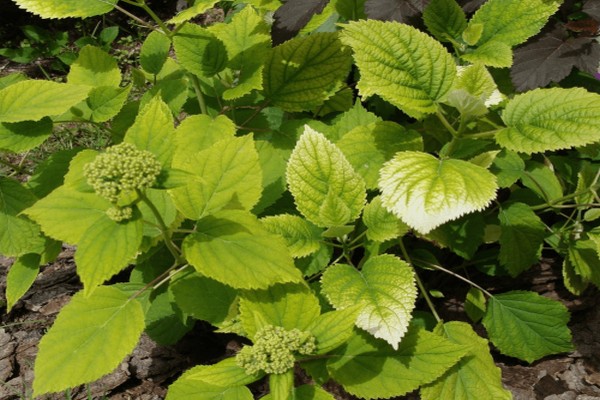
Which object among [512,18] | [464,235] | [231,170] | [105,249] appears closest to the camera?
[105,249]

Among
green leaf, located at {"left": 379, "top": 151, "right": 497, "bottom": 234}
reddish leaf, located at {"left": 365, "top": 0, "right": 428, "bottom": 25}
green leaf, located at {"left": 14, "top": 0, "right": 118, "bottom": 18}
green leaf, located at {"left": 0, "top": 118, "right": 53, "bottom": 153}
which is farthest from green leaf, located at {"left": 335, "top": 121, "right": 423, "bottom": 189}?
green leaf, located at {"left": 0, "top": 118, "right": 53, "bottom": 153}

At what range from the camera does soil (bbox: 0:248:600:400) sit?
2072 millimetres

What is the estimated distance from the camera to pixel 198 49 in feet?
6.24

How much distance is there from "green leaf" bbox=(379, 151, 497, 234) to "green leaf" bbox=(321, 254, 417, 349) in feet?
0.87

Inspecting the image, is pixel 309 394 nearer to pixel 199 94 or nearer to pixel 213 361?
pixel 213 361

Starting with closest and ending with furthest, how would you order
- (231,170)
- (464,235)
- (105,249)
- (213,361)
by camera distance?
(105,249) → (231,170) → (464,235) → (213,361)

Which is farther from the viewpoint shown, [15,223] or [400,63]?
[15,223]

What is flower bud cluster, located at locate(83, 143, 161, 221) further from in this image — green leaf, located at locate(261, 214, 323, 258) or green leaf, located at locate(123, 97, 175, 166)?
green leaf, located at locate(261, 214, 323, 258)

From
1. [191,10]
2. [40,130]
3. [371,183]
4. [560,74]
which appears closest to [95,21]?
[40,130]

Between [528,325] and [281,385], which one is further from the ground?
[281,385]

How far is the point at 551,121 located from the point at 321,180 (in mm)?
672

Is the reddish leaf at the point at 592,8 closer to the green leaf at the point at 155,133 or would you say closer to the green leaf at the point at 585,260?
the green leaf at the point at 585,260

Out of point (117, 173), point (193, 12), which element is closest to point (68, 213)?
point (117, 173)

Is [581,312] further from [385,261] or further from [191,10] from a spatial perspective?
[191,10]
